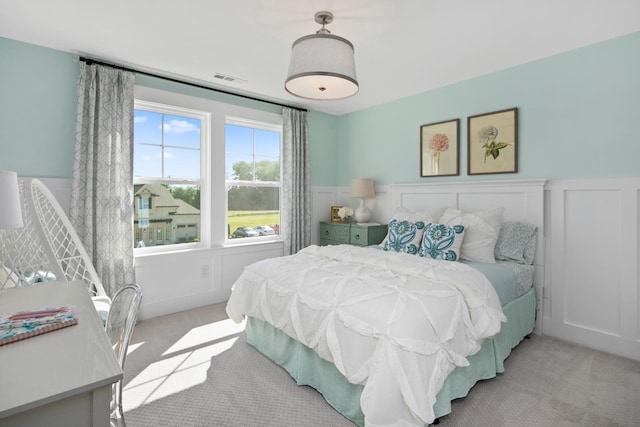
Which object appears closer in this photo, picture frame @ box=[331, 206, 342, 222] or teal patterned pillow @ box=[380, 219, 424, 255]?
teal patterned pillow @ box=[380, 219, 424, 255]

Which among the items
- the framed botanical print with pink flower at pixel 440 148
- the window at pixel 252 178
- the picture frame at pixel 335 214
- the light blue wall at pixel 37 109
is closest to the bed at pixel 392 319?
the framed botanical print with pink flower at pixel 440 148

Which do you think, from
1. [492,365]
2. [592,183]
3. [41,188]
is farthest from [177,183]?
[592,183]

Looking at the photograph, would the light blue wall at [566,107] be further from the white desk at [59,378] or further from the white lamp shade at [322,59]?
the white desk at [59,378]

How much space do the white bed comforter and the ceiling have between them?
1.76 meters

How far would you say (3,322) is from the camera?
1129 millimetres

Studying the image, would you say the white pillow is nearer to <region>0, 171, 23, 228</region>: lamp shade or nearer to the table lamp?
the table lamp

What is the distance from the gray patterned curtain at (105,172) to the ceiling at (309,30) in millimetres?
293

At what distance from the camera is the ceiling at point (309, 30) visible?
2168 millimetres

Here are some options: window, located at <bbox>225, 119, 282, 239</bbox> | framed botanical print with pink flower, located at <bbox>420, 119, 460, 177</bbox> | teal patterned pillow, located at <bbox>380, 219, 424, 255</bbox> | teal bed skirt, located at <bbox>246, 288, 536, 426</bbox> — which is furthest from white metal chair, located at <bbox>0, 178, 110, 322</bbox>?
framed botanical print with pink flower, located at <bbox>420, 119, 460, 177</bbox>

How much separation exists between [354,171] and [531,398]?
134 inches

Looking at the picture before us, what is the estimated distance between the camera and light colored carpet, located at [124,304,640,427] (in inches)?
70.9

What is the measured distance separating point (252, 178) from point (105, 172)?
167cm

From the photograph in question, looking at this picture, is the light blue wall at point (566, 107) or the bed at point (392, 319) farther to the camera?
the light blue wall at point (566, 107)

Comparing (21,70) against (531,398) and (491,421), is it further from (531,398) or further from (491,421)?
(531,398)
